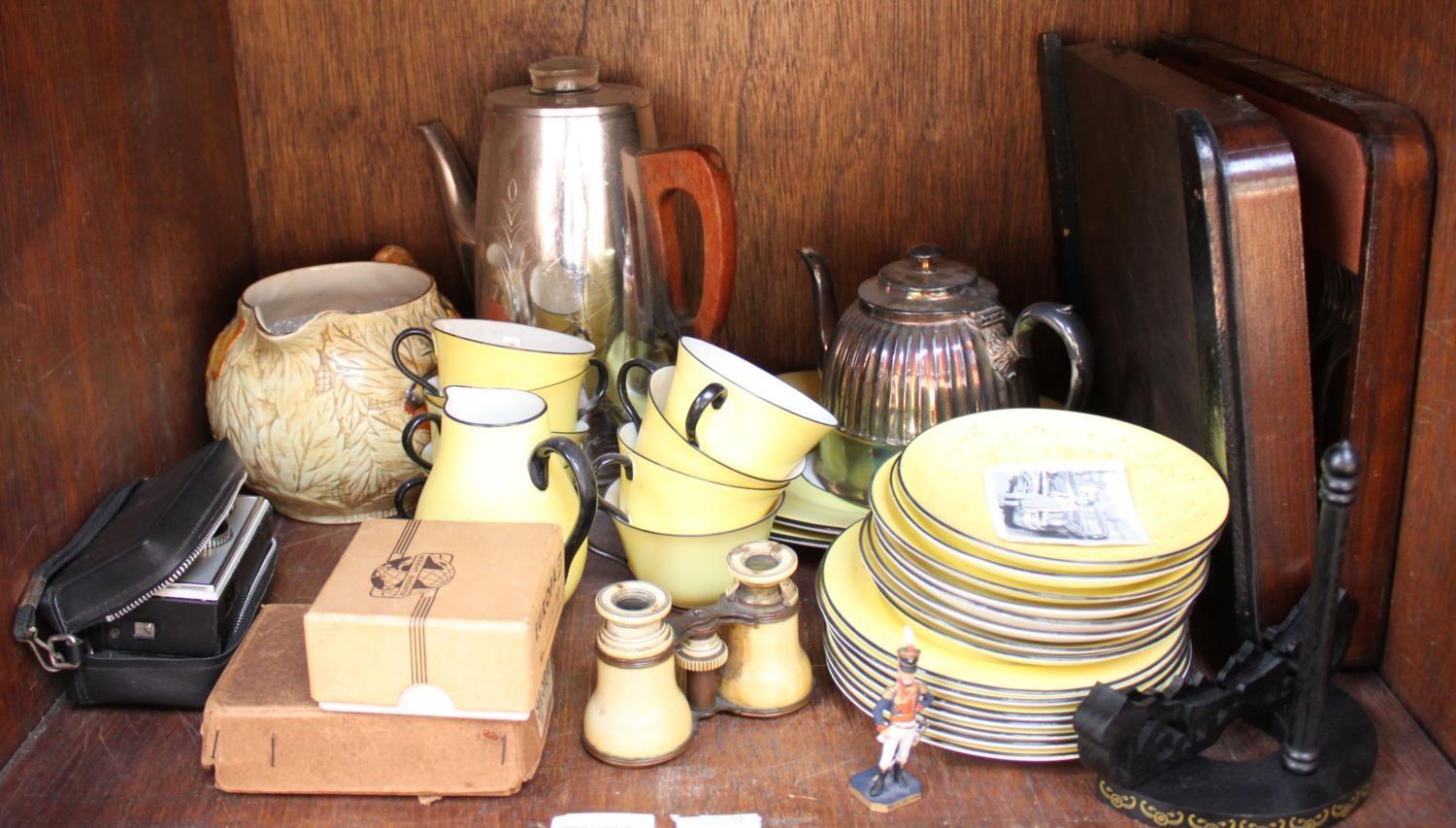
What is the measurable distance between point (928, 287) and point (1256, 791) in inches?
17.4

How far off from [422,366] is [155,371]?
21 cm

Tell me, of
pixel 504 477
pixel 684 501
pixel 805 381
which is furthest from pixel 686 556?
pixel 805 381

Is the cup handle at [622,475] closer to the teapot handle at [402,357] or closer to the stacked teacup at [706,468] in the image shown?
the stacked teacup at [706,468]

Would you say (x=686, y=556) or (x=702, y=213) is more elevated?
(x=702, y=213)

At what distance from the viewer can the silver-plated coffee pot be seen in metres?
1.11

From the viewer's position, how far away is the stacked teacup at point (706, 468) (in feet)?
3.16

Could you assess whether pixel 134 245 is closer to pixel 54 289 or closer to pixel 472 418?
pixel 54 289

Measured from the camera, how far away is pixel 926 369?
107 centimetres

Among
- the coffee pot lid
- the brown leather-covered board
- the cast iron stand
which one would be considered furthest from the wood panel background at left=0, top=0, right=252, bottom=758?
the brown leather-covered board

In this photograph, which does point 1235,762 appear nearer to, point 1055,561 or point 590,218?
point 1055,561

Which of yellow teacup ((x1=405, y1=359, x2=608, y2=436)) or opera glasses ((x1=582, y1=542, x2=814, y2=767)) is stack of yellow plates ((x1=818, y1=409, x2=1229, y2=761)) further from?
yellow teacup ((x1=405, y1=359, x2=608, y2=436))

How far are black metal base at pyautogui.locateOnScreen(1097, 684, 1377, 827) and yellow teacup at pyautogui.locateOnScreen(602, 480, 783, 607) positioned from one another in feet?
1.01

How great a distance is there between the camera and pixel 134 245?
1.05m

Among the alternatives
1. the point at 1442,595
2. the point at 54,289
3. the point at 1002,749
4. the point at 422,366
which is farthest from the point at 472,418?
the point at 1442,595
